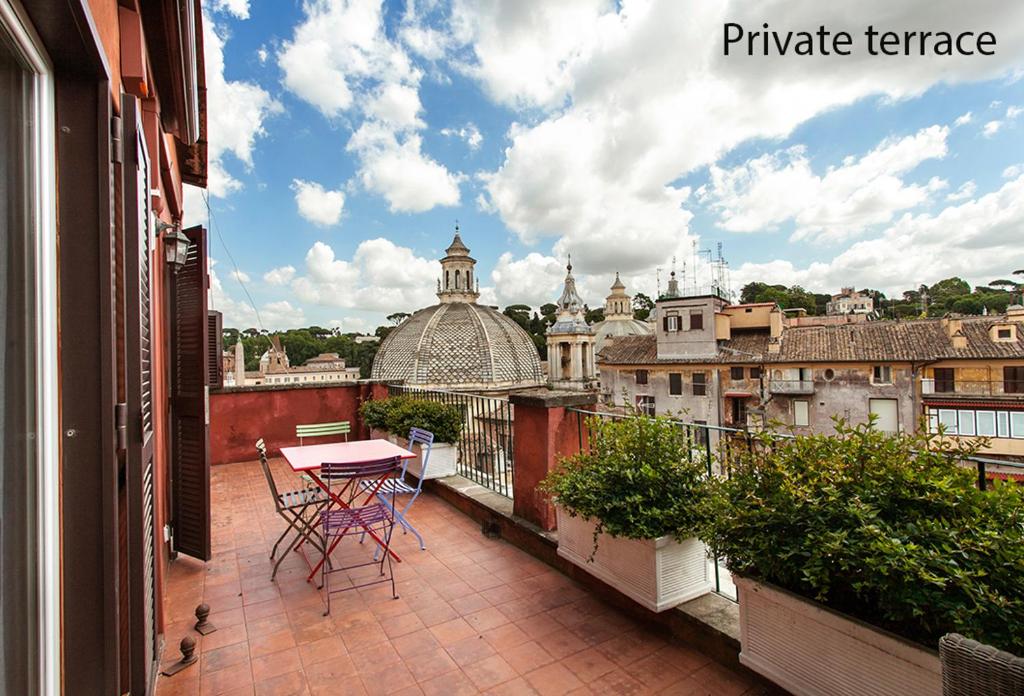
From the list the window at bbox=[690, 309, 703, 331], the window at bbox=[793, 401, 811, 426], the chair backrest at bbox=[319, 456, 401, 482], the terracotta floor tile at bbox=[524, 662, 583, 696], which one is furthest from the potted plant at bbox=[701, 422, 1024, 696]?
the window at bbox=[690, 309, 703, 331]

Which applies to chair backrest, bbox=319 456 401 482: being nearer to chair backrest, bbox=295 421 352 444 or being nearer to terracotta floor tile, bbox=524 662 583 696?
terracotta floor tile, bbox=524 662 583 696

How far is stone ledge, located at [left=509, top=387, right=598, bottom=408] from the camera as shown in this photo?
3461mm

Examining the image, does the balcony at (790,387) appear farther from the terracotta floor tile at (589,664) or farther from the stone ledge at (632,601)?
the terracotta floor tile at (589,664)

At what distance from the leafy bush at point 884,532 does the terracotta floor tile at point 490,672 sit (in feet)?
3.75

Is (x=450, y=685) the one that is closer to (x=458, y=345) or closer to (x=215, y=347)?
(x=215, y=347)

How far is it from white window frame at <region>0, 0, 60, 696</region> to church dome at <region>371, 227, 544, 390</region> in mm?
25531

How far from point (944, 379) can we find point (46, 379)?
2543cm

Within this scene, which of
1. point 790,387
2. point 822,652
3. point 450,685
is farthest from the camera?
point 790,387

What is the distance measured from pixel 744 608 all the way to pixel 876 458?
810 millimetres

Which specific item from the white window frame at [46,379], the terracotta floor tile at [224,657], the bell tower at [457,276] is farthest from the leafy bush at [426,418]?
the bell tower at [457,276]

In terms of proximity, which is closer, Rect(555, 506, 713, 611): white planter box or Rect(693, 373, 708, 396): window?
Rect(555, 506, 713, 611): white planter box

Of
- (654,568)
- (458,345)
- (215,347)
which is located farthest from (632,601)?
(458,345)

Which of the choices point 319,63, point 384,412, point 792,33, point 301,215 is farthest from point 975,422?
point 301,215

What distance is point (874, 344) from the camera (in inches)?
833
